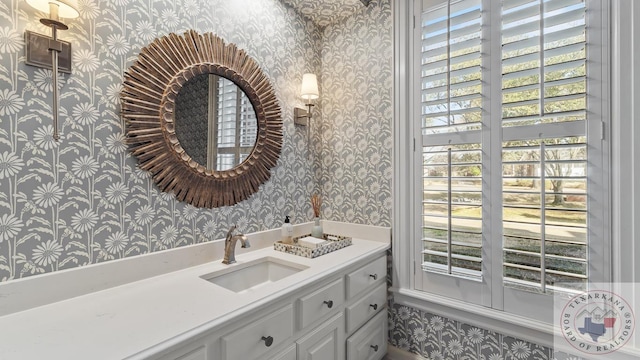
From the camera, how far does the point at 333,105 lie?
7.23 ft

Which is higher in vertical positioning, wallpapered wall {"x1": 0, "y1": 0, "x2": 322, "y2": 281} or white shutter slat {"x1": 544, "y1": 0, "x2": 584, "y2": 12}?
white shutter slat {"x1": 544, "y1": 0, "x2": 584, "y2": 12}

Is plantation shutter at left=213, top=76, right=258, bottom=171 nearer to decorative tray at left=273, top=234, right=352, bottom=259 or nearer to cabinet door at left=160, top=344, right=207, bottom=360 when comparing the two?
decorative tray at left=273, top=234, right=352, bottom=259

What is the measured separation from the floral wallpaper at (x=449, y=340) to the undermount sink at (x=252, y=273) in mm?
860

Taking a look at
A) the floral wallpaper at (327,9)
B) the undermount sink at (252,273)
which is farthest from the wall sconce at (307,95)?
the undermount sink at (252,273)

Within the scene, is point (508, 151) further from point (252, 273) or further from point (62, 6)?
point (62, 6)

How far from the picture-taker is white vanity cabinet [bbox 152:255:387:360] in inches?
38.0

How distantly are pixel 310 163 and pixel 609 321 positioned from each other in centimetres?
183

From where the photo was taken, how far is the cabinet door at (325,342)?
4.20ft

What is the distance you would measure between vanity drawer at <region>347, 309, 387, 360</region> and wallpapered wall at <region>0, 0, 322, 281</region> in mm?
978

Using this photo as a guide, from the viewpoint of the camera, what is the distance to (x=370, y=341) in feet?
5.65

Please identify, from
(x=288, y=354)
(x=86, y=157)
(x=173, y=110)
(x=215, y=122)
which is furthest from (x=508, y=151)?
(x=86, y=157)

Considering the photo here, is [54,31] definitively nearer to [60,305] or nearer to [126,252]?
[126,252]

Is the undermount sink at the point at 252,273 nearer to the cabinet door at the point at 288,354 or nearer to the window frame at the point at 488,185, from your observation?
the cabinet door at the point at 288,354

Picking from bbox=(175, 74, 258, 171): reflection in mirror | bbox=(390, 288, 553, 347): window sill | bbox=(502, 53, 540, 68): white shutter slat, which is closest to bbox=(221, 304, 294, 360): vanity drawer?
bbox=(175, 74, 258, 171): reflection in mirror
